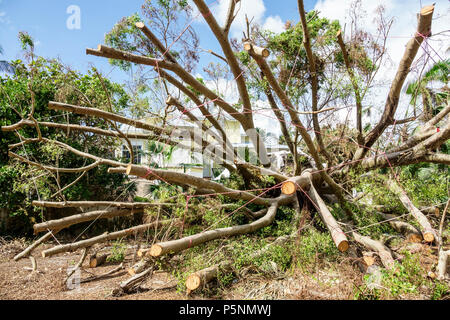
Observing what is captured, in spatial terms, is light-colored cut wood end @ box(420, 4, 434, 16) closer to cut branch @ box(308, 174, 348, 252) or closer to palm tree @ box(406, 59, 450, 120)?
palm tree @ box(406, 59, 450, 120)

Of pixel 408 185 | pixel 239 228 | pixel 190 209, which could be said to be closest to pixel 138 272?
pixel 190 209

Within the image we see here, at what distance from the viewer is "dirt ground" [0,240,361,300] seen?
2.99 metres

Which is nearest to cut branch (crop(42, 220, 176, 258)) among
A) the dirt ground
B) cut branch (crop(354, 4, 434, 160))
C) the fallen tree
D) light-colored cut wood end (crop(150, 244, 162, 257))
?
the fallen tree

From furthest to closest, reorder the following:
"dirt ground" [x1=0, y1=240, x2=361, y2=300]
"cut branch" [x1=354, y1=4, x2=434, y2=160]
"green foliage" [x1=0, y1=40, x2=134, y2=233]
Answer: "green foliage" [x1=0, y1=40, x2=134, y2=233], "cut branch" [x1=354, y1=4, x2=434, y2=160], "dirt ground" [x1=0, y1=240, x2=361, y2=300]

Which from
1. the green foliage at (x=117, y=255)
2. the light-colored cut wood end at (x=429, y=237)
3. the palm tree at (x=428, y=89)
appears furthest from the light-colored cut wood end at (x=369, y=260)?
the green foliage at (x=117, y=255)

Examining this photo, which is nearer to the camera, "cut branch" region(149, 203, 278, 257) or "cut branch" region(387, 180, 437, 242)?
"cut branch" region(149, 203, 278, 257)

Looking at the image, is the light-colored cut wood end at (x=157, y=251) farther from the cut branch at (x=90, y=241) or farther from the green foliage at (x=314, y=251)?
the green foliage at (x=314, y=251)

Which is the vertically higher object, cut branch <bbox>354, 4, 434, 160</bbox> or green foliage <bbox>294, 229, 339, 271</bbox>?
cut branch <bbox>354, 4, 434, 160</bbox>

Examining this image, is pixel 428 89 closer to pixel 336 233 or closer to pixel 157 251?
pixel 336 233

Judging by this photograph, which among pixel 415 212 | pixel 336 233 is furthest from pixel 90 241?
pixel 415 212

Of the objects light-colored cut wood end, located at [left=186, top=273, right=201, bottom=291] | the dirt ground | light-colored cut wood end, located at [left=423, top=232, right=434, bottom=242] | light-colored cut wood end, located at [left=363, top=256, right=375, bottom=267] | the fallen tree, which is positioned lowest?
the dirt ground
